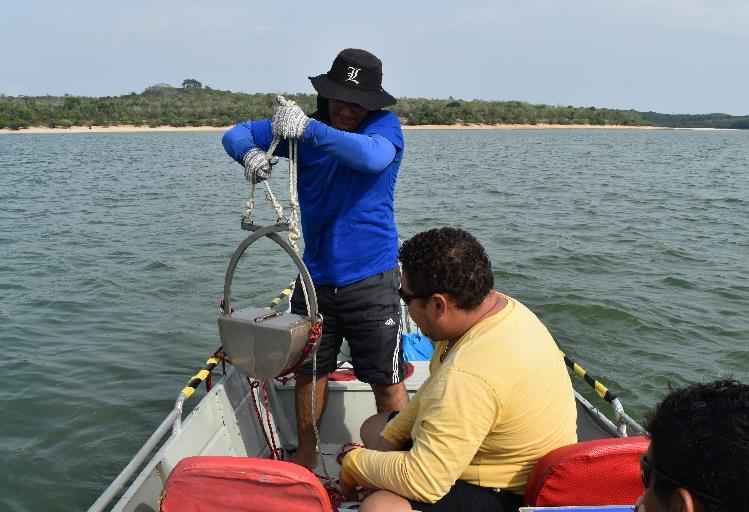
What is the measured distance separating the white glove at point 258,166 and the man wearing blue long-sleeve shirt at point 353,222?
1 cm

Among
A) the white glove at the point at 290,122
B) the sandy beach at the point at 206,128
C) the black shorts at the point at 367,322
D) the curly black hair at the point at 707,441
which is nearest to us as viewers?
the curly black hair at the point at 707,441

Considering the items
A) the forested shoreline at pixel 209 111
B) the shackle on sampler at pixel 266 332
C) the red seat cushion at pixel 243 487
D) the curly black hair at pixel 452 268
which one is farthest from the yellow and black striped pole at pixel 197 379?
the forested shoreline at pixel 209 111

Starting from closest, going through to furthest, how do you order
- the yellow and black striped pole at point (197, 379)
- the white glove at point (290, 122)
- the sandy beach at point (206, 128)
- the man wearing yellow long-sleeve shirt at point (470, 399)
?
the man wearing yellow long-sleeve shirt at point (470, 399) → the white glove at point (290, 122) → the yellow and black striped pole at point (197, 379) → the sandy beach at point (206, 128)

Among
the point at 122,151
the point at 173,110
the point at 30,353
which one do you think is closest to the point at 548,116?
the point at 173,110

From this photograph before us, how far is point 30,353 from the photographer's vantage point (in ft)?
26.7

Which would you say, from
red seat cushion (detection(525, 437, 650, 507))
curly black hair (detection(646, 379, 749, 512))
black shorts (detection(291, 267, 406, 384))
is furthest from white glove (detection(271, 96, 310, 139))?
curly black hair (detection(646, 379, 749, 512))

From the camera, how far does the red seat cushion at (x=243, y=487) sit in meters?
2.35

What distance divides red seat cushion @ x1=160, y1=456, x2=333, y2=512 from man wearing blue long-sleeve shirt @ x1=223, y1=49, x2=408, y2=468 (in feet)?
4.54

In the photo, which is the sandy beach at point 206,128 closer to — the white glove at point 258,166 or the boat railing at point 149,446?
the boat railing at point 149,446

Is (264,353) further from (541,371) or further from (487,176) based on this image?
(487,176)

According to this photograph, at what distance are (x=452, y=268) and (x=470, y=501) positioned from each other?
34.2 inches

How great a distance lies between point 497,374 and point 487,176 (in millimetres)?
26743

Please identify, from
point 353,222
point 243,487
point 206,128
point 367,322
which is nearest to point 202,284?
point 367,322

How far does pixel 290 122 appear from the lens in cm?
300
